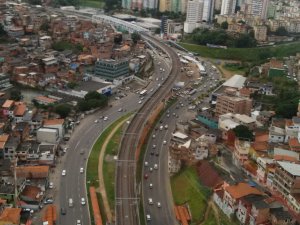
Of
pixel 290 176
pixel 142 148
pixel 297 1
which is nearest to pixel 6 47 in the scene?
pixel 142 148

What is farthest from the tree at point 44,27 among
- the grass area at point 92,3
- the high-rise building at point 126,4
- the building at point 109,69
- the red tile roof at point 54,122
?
the red tile roof at point 54,122

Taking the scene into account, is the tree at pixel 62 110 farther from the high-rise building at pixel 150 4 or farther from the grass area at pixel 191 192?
the high-rise building at pixel 150 4

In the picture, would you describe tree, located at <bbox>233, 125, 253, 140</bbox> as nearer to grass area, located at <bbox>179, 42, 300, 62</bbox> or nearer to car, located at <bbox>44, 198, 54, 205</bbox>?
car, located at <bbox>44, 198, 54, 205</bbox>

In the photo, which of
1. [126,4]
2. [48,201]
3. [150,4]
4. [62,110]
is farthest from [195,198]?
[126,4]

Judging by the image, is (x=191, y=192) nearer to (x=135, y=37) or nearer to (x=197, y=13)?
(x=135, y=37)

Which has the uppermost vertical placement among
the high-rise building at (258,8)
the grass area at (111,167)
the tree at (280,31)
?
the high-rise building at (258,8)
